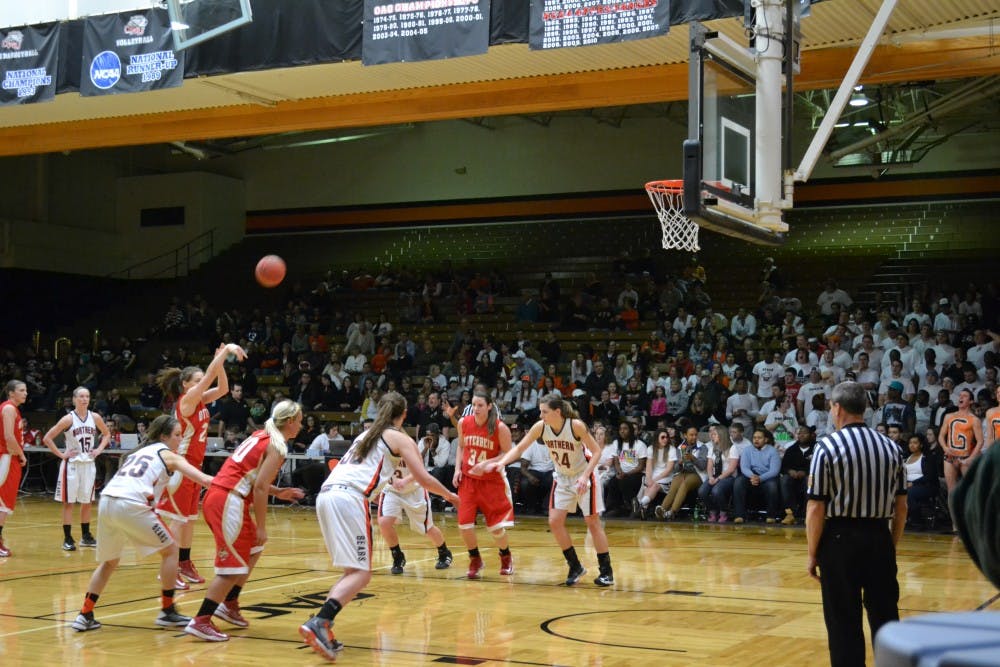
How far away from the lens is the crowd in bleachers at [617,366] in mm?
15195

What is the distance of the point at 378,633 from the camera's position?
7523 mm

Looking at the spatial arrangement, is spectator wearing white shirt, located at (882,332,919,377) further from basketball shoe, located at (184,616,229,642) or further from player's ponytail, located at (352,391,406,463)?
basketball shoe, located at (184,616,229,642)

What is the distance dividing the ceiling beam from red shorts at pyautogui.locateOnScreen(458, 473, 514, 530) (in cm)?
586

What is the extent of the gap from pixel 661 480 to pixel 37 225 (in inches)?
765

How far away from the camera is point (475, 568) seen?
10219mm

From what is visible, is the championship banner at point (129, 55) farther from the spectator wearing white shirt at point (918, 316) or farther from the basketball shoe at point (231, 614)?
the spectator wearing white shirt at point (918, 316)

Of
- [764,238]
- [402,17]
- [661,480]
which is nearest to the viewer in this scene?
[764,238]

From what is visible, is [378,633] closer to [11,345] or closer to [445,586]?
[445,586]

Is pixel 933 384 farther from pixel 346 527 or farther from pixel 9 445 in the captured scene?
pixel 9 445

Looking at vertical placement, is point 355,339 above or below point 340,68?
below

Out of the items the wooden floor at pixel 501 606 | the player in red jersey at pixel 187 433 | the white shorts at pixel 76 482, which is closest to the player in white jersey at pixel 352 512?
the wooden floor at pixel 501 606

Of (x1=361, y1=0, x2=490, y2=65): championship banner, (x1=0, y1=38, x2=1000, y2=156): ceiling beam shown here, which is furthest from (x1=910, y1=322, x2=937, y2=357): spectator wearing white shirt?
(x1=361, y1=0, x2=490, y2=65): championship banner

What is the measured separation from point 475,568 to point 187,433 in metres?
2.84

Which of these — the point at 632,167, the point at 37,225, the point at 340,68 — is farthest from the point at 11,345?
the point at 340,68
